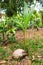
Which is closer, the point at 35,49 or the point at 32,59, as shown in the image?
the point at 32,59

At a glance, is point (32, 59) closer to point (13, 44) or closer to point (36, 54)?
point (36, 54)

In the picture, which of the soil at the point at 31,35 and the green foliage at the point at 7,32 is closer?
the green foliage at the point at 7,32

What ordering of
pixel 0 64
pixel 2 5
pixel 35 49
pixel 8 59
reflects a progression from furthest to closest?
1. pixel 2 5
2. pixel 35 49
3. pixel 8 59
4. pixel 0 64

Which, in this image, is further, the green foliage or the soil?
the soil

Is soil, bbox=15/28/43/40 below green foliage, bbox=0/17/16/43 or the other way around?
below

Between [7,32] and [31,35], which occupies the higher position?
[7,32]

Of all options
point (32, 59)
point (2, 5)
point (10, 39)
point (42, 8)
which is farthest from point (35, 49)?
point (42, 8)

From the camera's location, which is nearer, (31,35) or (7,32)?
(7,32)

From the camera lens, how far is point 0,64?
4.20 metres

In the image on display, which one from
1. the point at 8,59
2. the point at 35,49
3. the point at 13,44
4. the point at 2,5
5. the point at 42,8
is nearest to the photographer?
the point at 8,59

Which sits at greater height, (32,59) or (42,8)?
(32,59)

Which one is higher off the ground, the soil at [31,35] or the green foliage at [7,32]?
the green foliage at [7,32]

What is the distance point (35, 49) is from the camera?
514cm

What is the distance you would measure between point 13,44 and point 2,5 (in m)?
4.00
